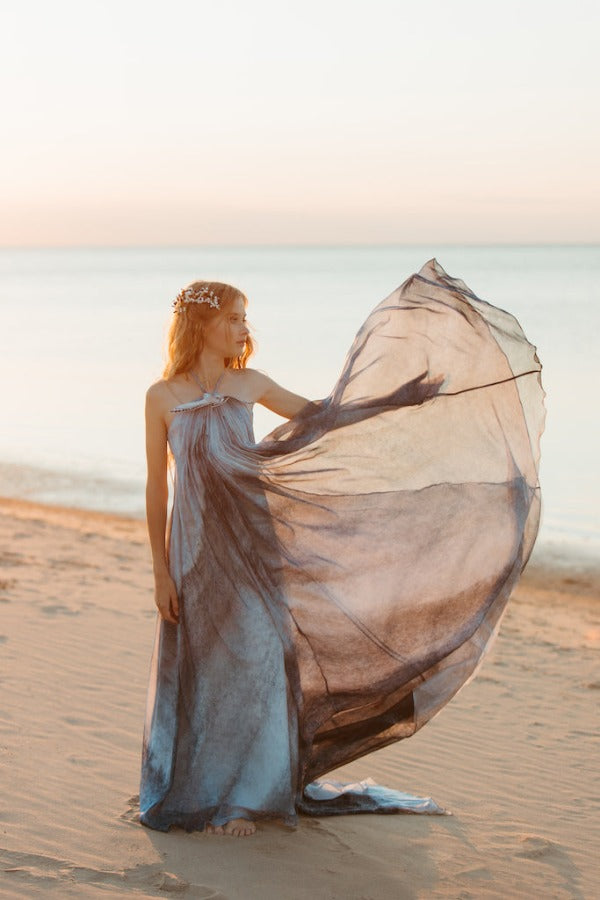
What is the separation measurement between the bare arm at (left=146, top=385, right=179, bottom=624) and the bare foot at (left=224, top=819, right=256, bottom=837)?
32.1 inches

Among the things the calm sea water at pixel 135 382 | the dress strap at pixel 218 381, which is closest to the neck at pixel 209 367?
the dress strap at pixel 218 381

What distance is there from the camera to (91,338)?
45219mm

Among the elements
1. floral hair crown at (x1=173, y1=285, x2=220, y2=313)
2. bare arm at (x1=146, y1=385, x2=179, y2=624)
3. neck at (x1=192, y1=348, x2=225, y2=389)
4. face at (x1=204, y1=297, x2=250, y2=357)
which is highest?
floral hair crown at (x1=173, y1=285, x2=220, y2=313)

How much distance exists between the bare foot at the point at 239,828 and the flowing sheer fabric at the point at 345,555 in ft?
0.16

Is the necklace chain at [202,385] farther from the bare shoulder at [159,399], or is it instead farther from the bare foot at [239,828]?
the bare foot at [239,828]

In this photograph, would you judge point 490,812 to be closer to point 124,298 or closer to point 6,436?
point 6,436

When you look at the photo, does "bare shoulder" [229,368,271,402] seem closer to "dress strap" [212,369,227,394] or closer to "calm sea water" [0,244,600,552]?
"dress strap" [212,369,227,394]

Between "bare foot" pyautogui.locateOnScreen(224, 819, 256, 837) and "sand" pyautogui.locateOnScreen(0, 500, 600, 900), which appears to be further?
"bare foot" pyautogui.locateOnScreen(224, 819, 256, 837)

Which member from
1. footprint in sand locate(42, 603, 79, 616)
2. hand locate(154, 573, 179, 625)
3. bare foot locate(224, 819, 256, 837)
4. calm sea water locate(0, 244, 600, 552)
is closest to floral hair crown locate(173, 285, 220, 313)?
hand locate(154, 573, 179, 625)

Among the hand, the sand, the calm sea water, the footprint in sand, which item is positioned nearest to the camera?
the sand

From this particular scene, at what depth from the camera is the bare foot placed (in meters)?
4.77

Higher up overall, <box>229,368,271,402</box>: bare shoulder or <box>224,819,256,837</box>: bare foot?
<box>229,368,271,402</box>: bare shoulder

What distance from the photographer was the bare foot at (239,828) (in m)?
4.77

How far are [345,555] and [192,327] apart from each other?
3.68 feet
